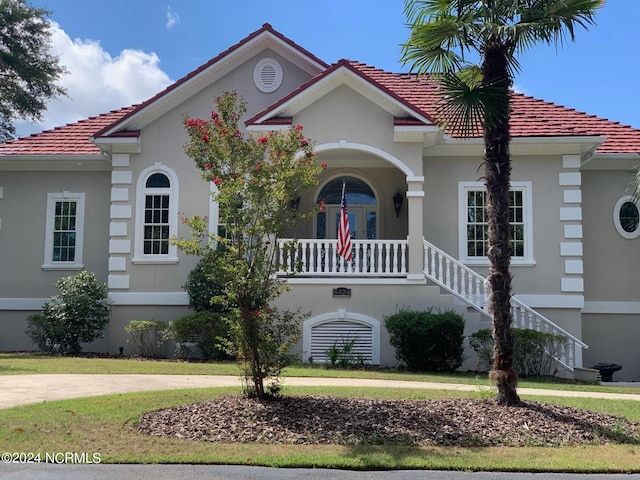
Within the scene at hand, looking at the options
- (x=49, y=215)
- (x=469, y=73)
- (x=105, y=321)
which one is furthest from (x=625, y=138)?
(x=49, y=215)

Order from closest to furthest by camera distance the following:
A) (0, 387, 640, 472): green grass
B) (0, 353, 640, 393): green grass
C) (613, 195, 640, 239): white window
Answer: (0, 387, 640, 472): green grass < (0, 353, 640, 393): green grass < (613, 195, 640, 239): white window

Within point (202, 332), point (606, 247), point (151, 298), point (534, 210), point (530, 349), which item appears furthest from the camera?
point (606, 247)

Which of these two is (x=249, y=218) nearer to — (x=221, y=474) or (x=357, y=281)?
(x=221, y=474)

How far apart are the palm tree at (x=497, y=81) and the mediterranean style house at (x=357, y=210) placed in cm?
599

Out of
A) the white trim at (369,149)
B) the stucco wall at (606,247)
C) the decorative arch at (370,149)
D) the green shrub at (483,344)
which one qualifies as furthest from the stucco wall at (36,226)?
the stucco wall at (606,247)

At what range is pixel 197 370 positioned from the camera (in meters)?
13.6

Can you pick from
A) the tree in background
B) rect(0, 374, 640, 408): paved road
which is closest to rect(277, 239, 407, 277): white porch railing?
rect(0, 374, 640, 408): paved road

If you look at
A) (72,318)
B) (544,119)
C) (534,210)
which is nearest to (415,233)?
(534,210)

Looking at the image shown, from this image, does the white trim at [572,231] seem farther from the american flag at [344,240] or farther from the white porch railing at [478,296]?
the american flag at [344,240]

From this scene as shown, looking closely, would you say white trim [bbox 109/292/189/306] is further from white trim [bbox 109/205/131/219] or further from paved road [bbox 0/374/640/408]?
paved road [bbox 0/374/640/408]

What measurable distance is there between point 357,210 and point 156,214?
560 centimetres

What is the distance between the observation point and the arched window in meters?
19.3

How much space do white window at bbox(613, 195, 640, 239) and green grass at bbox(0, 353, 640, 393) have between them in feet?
19.5

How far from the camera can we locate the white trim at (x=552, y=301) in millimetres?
17500
